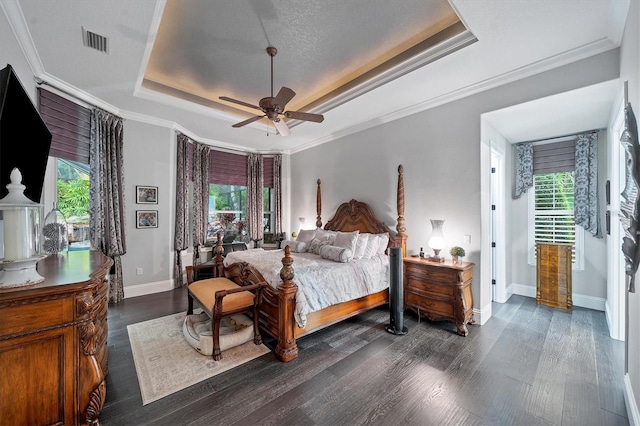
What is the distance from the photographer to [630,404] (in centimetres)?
183

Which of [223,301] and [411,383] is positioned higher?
[223,301]

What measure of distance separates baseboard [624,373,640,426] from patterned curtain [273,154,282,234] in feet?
19.4

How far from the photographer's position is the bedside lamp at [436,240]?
3.52 meters

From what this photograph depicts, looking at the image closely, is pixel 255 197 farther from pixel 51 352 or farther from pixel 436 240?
pixel 51 352

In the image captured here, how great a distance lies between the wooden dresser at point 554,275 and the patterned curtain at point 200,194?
6.29m

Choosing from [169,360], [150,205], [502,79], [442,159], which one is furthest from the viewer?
[150,205]

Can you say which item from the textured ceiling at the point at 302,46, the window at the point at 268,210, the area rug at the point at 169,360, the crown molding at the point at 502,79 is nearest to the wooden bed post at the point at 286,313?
the area rug at the point at 169,360

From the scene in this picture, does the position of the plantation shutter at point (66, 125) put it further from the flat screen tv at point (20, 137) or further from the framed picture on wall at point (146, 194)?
the flat screen tv at point (20, 137)

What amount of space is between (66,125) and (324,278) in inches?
160

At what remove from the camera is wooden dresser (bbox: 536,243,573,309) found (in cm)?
389

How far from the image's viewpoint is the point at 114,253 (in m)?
4.05

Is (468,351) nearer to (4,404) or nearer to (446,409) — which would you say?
(446,409)

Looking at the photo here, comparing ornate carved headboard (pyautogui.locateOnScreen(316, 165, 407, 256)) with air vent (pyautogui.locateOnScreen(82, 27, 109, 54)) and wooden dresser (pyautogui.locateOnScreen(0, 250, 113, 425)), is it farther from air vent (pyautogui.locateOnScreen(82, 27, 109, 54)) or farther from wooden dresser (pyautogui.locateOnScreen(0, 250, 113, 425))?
air vent (pyautogui.locateOnScreen(82, 27, 109, 54))

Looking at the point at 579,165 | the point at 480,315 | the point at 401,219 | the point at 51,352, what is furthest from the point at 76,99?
the point at 579,165
